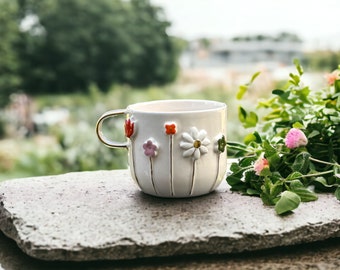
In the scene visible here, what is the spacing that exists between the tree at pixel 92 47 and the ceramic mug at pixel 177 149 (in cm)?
101

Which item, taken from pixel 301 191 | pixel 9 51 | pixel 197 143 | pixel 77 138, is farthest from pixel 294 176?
pixel 9 51

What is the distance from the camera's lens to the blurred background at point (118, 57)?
Answer: 1696 mm

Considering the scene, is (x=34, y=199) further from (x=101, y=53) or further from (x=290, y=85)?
(x=101, y=53)

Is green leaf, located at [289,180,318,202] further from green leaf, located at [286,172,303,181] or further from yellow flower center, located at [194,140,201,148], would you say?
yellow flower center, located at [194,140,201,148]

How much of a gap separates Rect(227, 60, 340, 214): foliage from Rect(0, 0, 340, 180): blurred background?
0.81 meters

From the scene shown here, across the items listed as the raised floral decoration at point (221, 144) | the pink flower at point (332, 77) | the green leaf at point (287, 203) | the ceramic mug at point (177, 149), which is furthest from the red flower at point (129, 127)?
the pink flower at point (332, 77)

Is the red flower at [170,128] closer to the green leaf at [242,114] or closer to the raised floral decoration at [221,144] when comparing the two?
the raised floral decoration at [221,144]

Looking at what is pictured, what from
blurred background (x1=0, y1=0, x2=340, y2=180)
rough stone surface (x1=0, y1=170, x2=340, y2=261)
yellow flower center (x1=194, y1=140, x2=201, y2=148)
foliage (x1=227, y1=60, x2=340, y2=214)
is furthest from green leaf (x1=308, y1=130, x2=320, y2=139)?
blurred background (x1=0, y1=0, x2=340, y2=180)

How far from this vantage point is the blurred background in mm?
1696

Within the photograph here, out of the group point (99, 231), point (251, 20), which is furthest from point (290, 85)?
point (251, 20)

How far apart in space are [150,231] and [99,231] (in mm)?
62

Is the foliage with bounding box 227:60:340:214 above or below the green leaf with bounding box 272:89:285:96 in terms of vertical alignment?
below

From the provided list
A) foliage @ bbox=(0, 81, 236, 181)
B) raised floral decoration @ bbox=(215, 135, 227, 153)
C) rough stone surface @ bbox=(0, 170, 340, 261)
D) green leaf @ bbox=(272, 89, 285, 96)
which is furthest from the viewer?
foliage @ bbox=(0, 81, 236, 181)

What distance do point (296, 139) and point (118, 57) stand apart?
3.46ft
